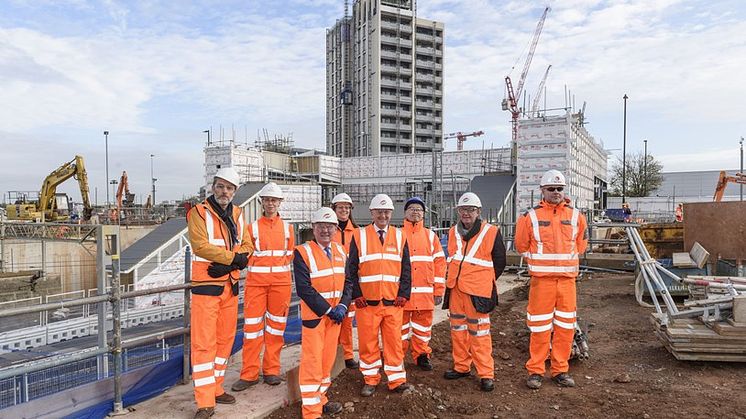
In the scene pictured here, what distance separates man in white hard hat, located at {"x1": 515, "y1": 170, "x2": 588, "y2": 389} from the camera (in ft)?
16.3

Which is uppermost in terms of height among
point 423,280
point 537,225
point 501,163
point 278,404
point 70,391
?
point 501,163

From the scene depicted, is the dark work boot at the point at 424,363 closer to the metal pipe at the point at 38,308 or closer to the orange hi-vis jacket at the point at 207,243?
the orange hi-vis jacket at the point at 207,243

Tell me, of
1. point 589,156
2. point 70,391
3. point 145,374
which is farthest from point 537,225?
point 589,156

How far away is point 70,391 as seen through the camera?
13.0 feet

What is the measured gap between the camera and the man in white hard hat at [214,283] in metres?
4.07

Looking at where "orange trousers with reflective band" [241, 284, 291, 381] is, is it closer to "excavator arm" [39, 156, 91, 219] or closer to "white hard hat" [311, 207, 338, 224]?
"white hard hat" [311, 207, 338, 224]

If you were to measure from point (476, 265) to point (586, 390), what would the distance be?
1585 millimetres

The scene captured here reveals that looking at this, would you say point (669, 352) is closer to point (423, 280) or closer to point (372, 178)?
point (423, 280)

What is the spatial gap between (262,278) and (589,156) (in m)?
25.7

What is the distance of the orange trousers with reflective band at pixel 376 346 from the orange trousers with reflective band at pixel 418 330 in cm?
77

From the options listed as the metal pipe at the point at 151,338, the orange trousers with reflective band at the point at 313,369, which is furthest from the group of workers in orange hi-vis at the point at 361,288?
the metal pipe at the point at 151,338

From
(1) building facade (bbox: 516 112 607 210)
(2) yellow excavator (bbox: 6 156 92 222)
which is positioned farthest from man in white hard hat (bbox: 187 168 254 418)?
(2) yellow excavator (bbox: 6 156 92 222)

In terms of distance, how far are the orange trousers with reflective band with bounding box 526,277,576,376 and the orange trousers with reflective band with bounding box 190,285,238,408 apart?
9.72 feet

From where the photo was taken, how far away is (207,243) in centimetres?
415
